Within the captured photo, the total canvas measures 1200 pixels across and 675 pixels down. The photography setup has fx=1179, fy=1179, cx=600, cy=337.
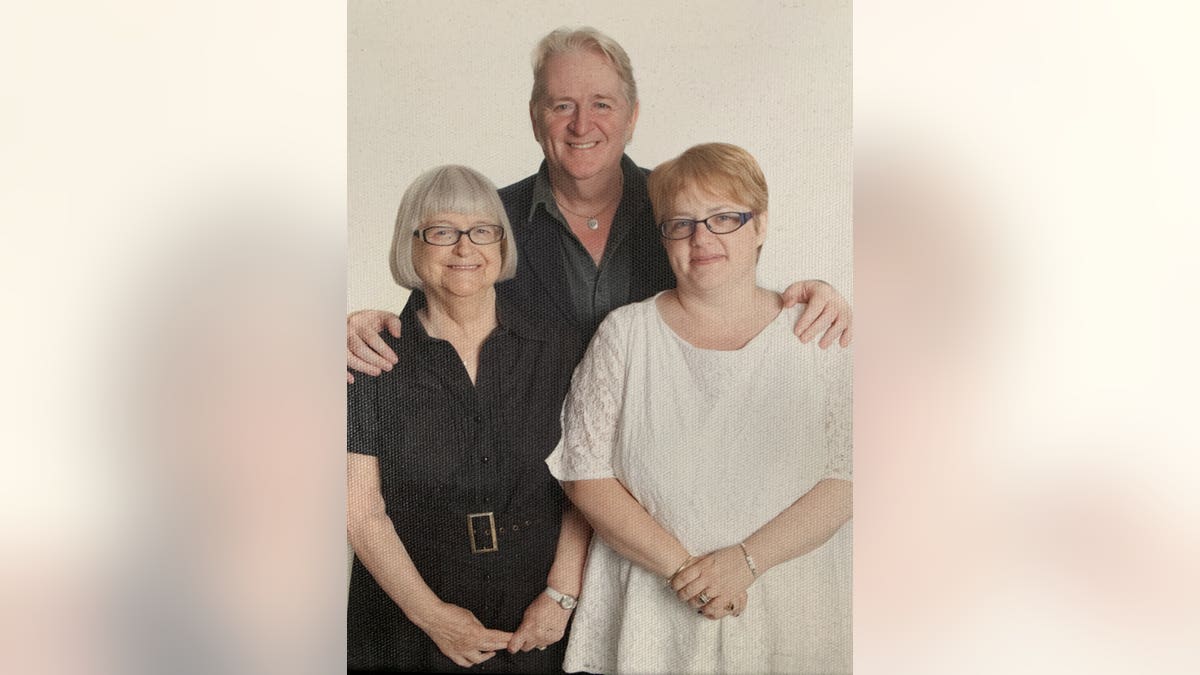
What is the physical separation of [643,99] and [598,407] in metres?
0.62

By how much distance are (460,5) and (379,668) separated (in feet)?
4.47

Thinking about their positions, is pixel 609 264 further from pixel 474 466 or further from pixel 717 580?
pixel 717 580

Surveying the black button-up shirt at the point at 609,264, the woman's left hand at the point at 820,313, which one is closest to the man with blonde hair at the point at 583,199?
the black button-up shirt at the point at 609,264

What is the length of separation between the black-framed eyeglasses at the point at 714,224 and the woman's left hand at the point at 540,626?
0.78 m

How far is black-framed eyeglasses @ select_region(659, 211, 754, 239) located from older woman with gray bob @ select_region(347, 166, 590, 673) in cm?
30

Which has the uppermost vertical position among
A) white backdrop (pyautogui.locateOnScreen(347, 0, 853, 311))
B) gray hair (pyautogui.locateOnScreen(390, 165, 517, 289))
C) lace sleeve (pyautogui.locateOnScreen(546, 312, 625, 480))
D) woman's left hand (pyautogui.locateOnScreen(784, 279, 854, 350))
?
white backdrop (pyautogui.locateOnScreen(347, 0, 853, 311))

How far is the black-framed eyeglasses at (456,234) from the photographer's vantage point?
2.39 m

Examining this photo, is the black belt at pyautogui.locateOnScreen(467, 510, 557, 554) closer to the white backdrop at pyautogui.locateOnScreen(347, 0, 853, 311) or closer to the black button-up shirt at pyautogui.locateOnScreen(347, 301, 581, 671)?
the black button-up shirt at pyautogui.locateOnScreen(347, 301, 581, 671)

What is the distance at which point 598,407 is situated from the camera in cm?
235

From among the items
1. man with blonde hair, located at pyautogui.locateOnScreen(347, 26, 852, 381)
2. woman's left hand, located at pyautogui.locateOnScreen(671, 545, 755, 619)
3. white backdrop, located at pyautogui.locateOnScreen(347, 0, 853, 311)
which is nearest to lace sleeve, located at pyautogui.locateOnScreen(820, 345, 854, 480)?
white backdrop, located at pyautogui.locateOnScreen(347, 0, 853, 311)

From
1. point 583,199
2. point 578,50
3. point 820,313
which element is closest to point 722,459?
point 820,313

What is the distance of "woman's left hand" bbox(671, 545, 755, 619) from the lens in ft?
7.63
